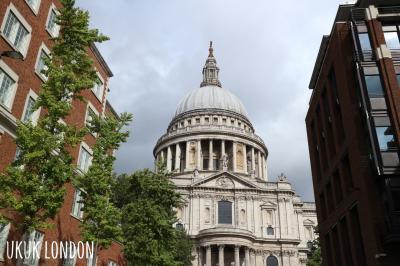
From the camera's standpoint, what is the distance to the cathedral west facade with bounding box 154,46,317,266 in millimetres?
61094

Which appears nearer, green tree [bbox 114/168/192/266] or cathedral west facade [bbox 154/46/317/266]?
green tree [bbox 114/168/192/266]

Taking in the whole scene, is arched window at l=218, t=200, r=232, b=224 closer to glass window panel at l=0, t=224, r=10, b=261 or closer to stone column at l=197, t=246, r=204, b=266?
stone column at l=197, t=246, r=204, b=266

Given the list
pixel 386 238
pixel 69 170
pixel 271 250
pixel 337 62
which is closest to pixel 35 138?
pixel 69 170

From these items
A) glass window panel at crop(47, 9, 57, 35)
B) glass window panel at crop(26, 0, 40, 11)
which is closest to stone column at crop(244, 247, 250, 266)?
glass window panel at crop(47, 9, 57, 35)

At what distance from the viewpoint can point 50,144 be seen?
14.8 meters

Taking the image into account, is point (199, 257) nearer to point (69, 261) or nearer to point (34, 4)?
point (69, 261)

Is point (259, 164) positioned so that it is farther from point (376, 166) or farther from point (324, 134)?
point (376, 166)

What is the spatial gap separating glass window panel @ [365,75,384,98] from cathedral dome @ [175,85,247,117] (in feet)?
241

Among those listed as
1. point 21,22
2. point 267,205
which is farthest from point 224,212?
point 21,22

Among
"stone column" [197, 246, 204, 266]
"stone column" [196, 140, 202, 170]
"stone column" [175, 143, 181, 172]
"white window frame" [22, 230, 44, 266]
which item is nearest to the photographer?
"white window frame" [22, 230, 44, 266]

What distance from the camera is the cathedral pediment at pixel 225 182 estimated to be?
2729 inches

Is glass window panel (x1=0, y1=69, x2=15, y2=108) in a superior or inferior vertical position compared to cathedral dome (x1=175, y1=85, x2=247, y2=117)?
inferior

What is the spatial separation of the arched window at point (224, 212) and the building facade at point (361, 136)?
36.6 m

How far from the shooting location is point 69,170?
49.9 feet
